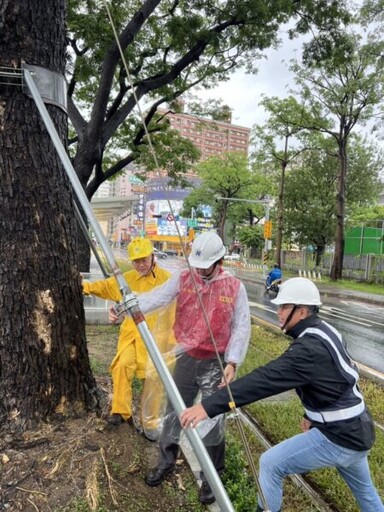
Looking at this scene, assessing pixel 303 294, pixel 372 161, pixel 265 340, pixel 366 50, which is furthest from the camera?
pixel 372 161

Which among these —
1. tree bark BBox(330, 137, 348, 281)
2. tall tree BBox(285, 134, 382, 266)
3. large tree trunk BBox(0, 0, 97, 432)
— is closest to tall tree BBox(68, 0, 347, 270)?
large tree trunk BBox(0, 0, 97, 432)

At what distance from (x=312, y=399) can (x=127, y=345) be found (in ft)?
5.27

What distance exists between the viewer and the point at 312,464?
7.32 feet

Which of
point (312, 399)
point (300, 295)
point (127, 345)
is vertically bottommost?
point (127, 345)

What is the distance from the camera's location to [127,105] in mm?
11070

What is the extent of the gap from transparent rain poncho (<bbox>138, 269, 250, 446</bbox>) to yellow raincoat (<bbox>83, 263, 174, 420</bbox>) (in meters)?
0.13

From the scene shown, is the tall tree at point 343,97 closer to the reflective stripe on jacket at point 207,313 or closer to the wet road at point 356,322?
the wet road at point 356,322

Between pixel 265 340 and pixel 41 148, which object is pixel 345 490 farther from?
pixel 265 340

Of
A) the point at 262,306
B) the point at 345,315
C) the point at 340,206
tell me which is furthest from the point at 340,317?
the point at 340,206

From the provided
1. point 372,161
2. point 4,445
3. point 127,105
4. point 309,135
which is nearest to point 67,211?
point 4,445

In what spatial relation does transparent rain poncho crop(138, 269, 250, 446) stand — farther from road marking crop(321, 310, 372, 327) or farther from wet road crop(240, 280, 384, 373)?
road marking crop(321, 310, 372, 327)

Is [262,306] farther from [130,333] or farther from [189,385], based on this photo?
[189,385]

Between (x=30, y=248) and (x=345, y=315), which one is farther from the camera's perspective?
(x=345, y=315)

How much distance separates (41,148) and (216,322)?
5.28 ft
